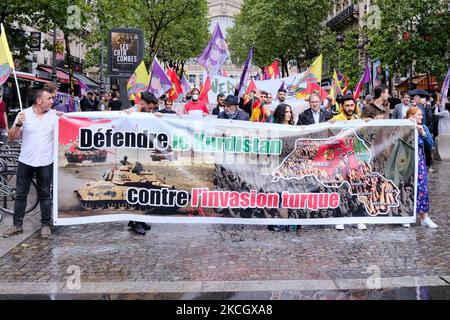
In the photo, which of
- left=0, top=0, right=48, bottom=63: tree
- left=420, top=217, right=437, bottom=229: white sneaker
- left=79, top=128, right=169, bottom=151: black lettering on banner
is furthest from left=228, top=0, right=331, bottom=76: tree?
left=79, top=128, right=169, bottom=151: black lettering on banner

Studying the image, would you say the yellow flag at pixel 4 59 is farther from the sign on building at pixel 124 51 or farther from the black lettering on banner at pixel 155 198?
the sign on building at pixel 124 51

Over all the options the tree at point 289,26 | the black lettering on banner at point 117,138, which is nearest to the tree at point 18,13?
the black lettering on banner at point 117,138

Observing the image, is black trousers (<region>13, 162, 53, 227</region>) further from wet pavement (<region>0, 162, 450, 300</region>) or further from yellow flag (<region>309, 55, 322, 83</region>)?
yellow flag (<region>309, 55, 322, 83</region>)

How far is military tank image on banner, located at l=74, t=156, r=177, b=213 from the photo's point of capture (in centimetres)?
673

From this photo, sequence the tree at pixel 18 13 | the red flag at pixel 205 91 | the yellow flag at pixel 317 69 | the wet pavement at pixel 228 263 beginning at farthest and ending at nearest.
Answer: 1. the tree at pixel 18 13
2. the red flag at pixel 205 91
3. the yellow flag at pixel 317 69
4. the wet pavement at pixel 228 263

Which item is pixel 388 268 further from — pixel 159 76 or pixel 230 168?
pixel 159 76

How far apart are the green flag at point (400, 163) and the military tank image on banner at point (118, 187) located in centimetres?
286

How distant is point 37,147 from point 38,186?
1.73 ft

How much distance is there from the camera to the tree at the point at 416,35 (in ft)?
69.2

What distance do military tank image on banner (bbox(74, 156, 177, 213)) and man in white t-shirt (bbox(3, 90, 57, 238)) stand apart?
1.82ft

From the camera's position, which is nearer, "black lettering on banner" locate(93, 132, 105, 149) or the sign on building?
"black lettering on banner" locate(93, 132, 105, 149)

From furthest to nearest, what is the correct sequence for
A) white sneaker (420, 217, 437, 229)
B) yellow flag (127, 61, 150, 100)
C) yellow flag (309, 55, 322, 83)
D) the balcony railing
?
the balcony railing → yellow flag (127, 61, 150, 100) → yellow flag (309, 55, 322, 83) → white sneaker (420, 217, 437, 229)

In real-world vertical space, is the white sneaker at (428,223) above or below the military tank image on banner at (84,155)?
below

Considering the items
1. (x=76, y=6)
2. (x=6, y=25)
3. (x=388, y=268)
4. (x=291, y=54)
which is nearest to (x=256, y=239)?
(x=388, y=268)
